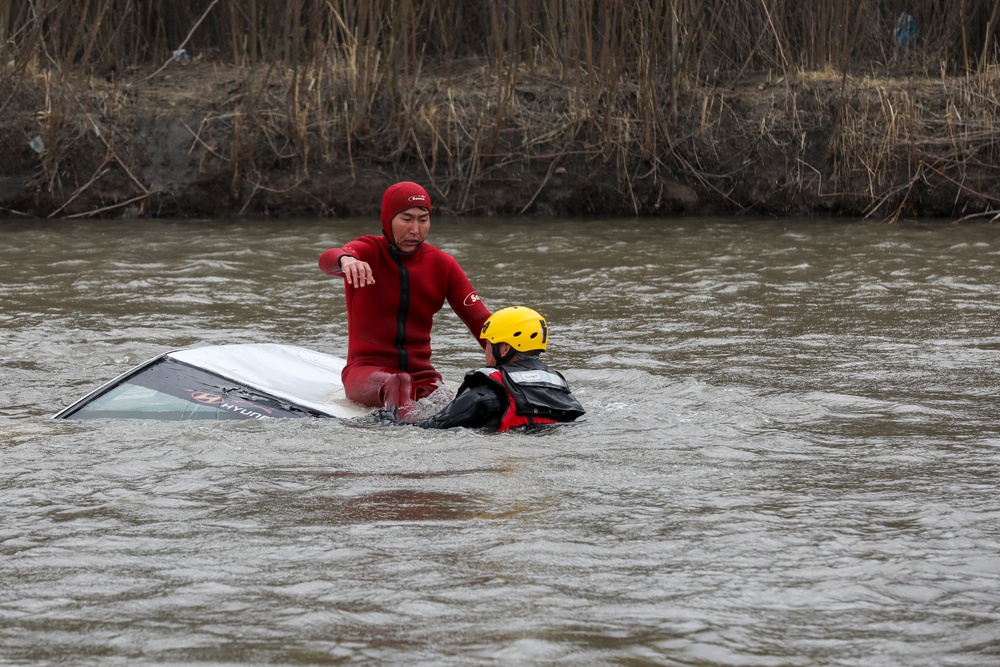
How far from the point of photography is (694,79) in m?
17.0

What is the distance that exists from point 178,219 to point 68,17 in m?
3.20

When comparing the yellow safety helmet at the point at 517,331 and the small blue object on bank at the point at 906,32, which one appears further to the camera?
Answer: the small blue object on bank at the point at 906,32

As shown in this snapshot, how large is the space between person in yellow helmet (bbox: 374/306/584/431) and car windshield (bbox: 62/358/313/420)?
2.73 feet

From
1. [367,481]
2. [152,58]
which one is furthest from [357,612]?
[152,58]

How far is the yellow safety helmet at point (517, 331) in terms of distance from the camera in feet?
21.0

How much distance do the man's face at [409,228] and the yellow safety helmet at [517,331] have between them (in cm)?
77

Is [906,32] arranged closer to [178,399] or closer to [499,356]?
[499,356]

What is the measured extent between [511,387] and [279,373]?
1.43m

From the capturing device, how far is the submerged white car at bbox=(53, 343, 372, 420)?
6.73 m

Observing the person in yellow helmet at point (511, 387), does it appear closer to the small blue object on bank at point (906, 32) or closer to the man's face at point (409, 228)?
the man's face at point (409, 228)

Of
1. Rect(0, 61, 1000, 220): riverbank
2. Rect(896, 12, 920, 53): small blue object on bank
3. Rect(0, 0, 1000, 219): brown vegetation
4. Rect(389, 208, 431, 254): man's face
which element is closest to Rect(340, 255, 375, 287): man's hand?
Rect(389, 208, 431, 254): man's face

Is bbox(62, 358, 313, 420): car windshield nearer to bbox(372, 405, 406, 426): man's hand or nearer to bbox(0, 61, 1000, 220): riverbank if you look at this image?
bbox(372, 405, 406, 426): man's hand

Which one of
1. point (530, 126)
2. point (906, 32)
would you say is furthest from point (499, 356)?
point (906, 32)

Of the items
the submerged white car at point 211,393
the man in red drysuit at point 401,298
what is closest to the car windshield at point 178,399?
the submerged white car at point 211,393
